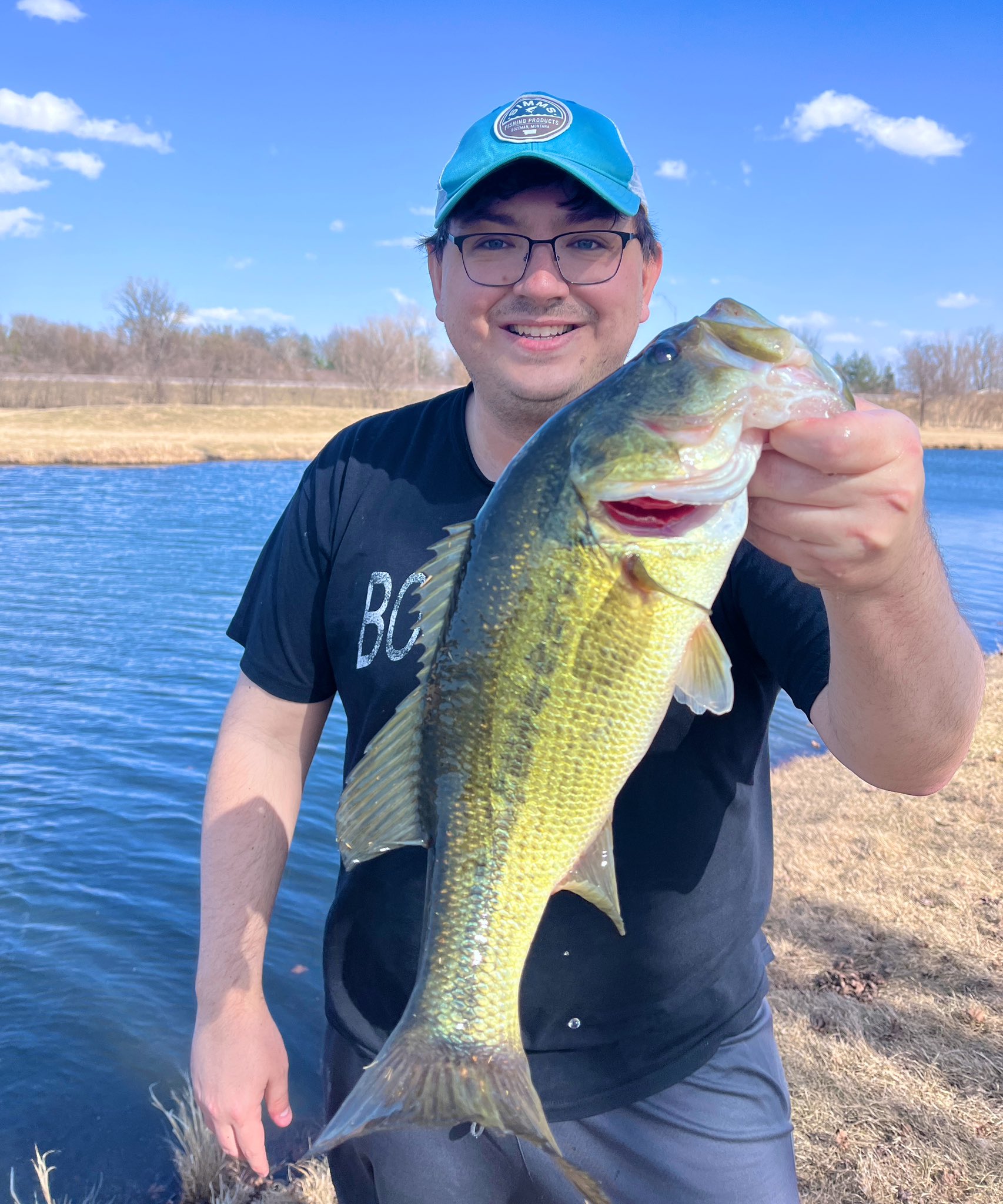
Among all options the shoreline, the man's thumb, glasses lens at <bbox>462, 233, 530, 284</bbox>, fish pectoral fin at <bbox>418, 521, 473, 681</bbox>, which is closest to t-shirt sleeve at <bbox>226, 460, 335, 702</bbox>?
glasses lens at <bbox>462, 233, 530, 284</bbox>

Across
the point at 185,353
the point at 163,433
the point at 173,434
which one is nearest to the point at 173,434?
the point at 173,434

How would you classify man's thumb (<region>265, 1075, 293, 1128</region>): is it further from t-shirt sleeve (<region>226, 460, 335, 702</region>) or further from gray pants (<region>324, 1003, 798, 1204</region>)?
t-shirt sleeve (<region>226, 460, 335, 702</region>)

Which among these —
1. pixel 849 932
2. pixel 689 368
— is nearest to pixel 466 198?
pixel 689 368

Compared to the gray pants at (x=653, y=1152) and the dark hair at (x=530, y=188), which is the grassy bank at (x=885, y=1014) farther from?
the dark hair at (x=530, y=188)

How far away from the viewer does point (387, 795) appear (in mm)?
1895

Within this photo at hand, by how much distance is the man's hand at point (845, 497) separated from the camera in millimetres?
1479

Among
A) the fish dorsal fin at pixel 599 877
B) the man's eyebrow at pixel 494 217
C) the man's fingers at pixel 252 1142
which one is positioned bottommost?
the man's fingers at pixel 252 1142

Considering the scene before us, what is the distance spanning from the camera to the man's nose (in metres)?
2.55

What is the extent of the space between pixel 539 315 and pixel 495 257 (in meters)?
0.26

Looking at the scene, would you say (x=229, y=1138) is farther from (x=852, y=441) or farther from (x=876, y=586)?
(x=852, y=441)

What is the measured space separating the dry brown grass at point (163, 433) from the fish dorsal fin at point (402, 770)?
36379 mm

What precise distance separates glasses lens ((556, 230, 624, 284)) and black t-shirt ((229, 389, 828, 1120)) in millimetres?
593

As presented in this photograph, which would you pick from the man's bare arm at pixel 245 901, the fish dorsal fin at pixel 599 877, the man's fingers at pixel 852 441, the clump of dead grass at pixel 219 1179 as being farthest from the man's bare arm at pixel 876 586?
the clump of dead grass at pixel 219 1179

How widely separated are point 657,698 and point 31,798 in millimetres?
8933
